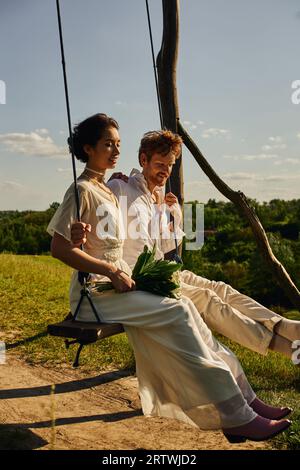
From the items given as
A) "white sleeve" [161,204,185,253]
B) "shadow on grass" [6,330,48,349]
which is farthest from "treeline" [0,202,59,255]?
"white sleeve" [161,204,185,253]

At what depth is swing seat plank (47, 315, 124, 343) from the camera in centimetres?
364

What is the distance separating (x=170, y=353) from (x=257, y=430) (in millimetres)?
676

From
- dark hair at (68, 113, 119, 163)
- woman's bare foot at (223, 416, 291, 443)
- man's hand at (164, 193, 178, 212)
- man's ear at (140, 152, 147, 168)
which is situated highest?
dark hair at (68, 113, 119, 163)

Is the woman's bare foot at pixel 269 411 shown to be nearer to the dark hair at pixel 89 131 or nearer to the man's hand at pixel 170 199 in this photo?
the man's hand at pixel 170 199

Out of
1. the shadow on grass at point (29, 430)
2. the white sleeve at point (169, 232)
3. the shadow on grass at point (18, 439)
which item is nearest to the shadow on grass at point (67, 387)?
the shadow on grass at point (29, 430)

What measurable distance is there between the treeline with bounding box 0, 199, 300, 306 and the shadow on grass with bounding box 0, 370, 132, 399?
16.0 m

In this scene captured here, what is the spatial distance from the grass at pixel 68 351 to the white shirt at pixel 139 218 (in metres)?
1.59

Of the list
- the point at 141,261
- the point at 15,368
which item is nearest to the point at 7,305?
Result: the point at 15,368

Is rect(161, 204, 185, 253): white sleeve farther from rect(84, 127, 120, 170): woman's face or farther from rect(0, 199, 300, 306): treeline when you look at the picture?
rect(0, 199, 300, 306): treeline

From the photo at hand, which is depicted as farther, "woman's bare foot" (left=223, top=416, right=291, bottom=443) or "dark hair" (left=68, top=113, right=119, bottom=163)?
"dark hair" (left=68, top=113, right=119, bottom=163)

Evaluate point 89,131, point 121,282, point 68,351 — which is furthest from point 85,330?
point 68,351

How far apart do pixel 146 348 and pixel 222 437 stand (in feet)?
3.48

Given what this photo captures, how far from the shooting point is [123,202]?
4695 mm
